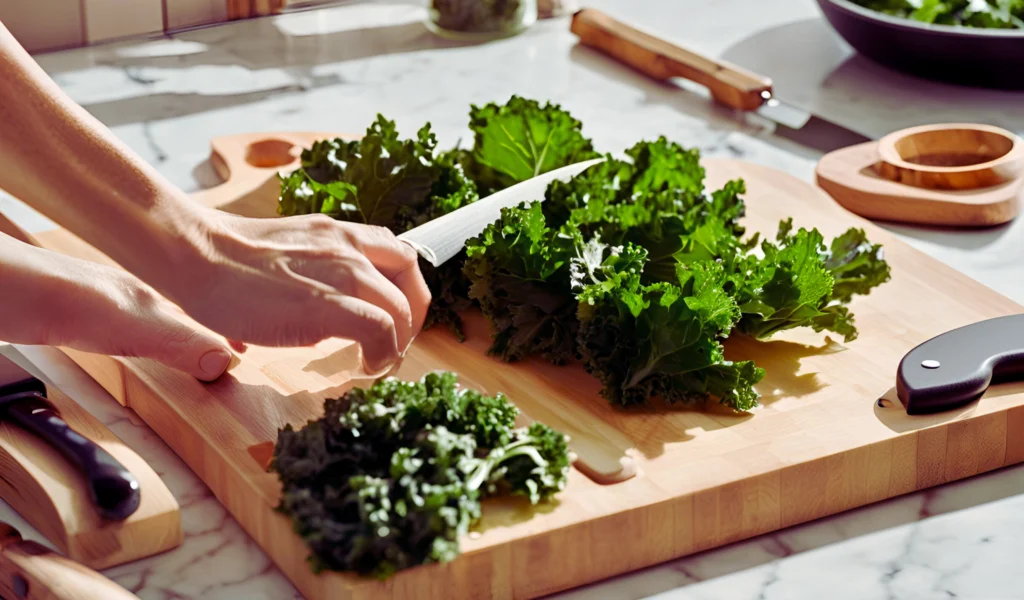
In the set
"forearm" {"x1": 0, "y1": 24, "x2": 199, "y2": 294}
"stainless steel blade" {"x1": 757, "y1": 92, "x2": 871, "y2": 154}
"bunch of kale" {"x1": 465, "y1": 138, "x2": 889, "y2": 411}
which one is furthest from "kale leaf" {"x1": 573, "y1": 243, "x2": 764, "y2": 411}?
"stainless steel blade" {"x1": 757, "y1": 92, "x2": 871, "y2": 154}

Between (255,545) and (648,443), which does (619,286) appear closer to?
(648,443)

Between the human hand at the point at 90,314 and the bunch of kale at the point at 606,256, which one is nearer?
the human hand at the point at 90,314

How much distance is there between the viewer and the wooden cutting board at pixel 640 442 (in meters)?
1.09

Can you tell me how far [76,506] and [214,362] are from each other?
233mm

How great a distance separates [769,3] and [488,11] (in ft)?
2.47

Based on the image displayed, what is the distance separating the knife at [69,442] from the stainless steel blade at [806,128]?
136 centimetres

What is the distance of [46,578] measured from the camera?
3.23 ft

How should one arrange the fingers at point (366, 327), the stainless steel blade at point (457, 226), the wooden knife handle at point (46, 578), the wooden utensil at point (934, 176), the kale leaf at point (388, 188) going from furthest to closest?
the wooden utensil at point (934, 176)
the kale leaf at point (388, 188)
the stainless steel blade at point (457, 226)
the fingers at point (366, 327)
the wooden knife handle at point (46, 578)

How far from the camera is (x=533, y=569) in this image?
1085 mm

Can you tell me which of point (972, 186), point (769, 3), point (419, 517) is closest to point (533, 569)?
point (419, 517)

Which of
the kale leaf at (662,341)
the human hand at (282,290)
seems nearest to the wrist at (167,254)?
the human hand at (282,290)

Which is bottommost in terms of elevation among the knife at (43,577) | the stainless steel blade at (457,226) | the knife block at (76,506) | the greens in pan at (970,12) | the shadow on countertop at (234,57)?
the shadow on countertop at (234,57)

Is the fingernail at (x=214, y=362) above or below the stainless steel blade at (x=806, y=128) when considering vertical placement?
above

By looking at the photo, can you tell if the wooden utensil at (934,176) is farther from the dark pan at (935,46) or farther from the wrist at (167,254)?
the wrist at (167,254)
